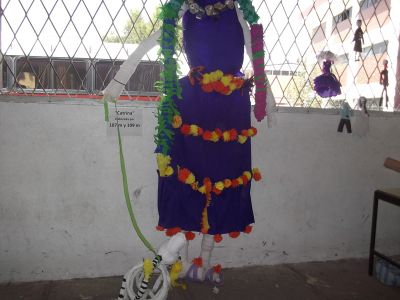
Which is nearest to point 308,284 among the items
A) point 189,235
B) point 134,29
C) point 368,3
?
point 189,235

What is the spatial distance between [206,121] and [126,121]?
48cm

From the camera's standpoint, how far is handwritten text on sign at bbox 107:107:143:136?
1.81m

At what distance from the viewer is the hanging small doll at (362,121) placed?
2.17 metres

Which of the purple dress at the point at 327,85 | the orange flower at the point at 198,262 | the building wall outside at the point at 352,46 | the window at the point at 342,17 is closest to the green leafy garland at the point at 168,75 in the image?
the orange flower at the point at 198,262

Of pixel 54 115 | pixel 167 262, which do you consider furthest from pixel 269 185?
pixel 54 115

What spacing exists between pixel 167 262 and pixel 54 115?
912mm

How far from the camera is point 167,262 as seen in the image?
1.47 m

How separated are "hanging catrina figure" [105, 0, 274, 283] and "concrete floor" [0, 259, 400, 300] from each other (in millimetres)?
365

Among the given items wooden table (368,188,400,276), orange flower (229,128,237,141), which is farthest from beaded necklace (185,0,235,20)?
wooden table (368,188,400,276)

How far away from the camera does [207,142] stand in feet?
5.18

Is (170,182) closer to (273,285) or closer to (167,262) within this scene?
(167,262)

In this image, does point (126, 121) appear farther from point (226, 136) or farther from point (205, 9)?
point (205, 9)

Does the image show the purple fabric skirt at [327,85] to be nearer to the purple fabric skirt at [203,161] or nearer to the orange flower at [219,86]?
the purple fabric skirt at [203,161]

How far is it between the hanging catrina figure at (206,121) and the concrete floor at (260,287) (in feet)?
1.20
